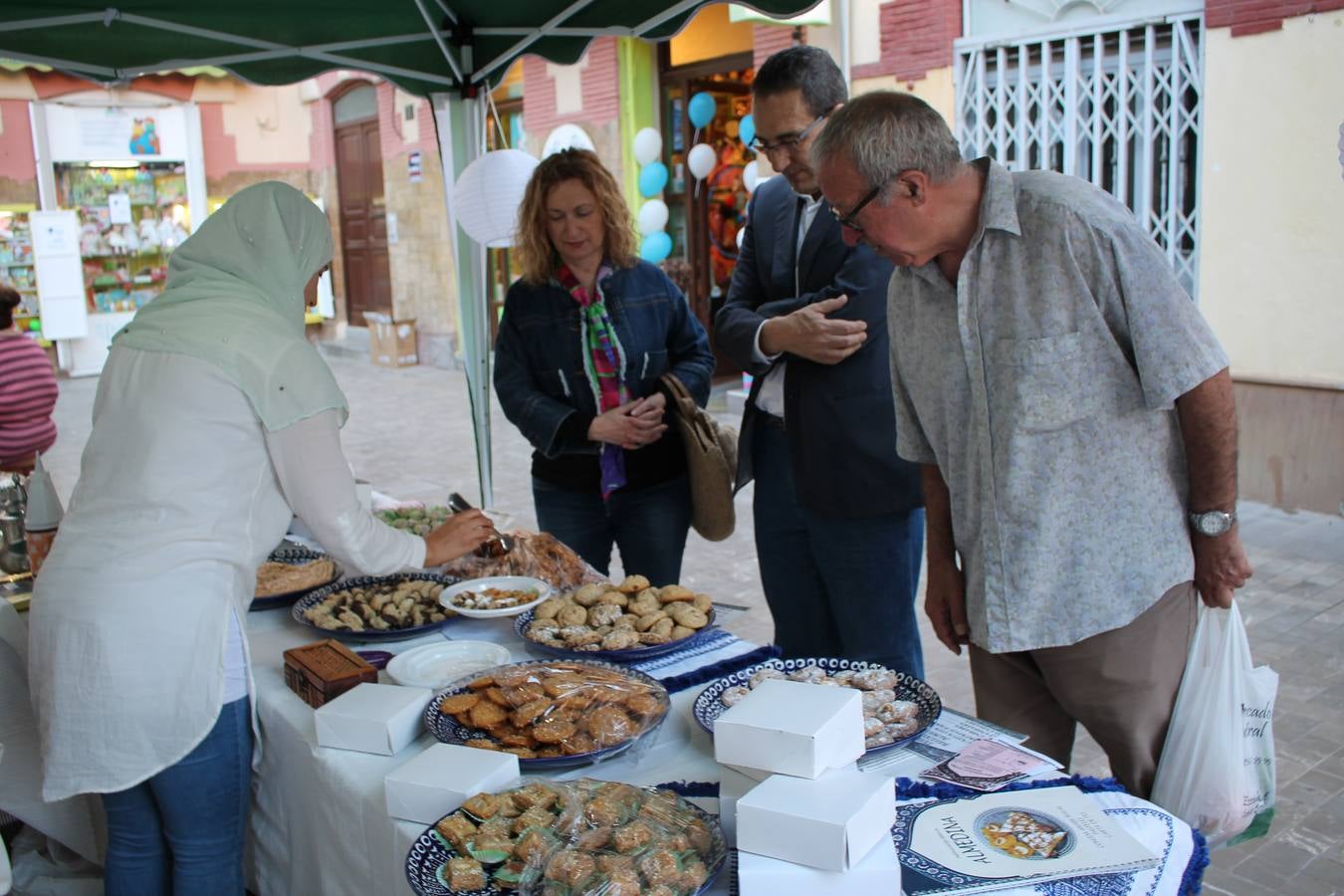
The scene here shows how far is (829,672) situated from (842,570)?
812 mm

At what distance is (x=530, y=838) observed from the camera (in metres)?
1.41

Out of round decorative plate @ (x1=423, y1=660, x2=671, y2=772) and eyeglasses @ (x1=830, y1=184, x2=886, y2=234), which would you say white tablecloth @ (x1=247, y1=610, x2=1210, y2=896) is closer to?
round decorative plate @ (x1=423, y1=660, x2=671, y2=772)

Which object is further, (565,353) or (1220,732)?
(565,353)

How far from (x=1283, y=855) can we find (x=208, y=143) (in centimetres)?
1599

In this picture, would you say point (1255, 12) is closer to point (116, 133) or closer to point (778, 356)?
point (778, 356)

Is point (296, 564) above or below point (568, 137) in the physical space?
below

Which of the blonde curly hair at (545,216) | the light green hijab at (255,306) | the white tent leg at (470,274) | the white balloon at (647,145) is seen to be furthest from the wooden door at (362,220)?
the light green hijab at (255,306)

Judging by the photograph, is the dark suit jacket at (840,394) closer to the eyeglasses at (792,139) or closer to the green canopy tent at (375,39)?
the eyeglasses at (792,139)

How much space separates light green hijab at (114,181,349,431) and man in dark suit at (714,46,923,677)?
1.06 m

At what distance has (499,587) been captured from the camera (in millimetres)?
2514

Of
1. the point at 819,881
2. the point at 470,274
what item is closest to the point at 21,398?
the point at 470,274

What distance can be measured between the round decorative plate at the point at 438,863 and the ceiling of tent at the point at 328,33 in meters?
2.92

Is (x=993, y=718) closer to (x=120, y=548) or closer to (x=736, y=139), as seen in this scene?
(x=120, y=548)

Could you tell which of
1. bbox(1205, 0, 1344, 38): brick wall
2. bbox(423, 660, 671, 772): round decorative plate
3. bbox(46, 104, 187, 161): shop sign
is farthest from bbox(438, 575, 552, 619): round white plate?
bbox(46, 104, 187, 161): shop sign
